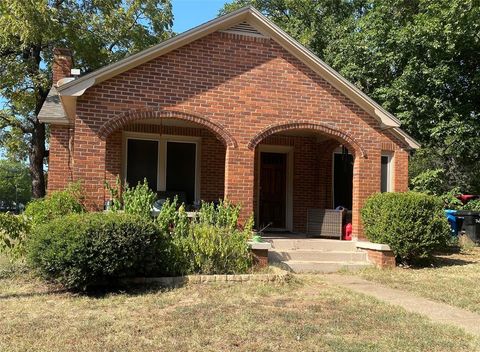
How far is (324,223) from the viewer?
41.2ft

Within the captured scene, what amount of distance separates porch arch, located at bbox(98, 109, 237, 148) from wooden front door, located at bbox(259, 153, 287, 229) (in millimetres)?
3857

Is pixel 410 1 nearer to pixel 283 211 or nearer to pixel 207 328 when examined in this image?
pixel 283 211

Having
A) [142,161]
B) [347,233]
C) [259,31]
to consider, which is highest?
[259,31]

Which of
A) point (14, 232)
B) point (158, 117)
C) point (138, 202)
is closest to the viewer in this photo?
point (14, 232)

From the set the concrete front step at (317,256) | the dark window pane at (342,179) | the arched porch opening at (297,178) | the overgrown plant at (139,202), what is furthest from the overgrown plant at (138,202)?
the dark window pane at (342,179)

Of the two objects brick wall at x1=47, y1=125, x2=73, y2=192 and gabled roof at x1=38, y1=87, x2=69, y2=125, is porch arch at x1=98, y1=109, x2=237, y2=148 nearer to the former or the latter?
gabled roof at x1=38, y1=87, x2=69, y2=125

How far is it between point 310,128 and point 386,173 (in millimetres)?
2841

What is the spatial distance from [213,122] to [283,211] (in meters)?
4.76

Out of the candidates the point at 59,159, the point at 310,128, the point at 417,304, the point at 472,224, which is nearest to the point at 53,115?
the point at 59,159

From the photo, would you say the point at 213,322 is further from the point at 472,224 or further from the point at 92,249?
the point at 472,224

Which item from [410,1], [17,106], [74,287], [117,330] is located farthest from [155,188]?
[17,106]

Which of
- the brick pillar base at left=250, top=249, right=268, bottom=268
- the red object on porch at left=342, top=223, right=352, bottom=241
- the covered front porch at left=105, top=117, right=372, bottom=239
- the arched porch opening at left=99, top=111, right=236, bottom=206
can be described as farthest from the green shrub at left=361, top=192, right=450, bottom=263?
the arched porch opening at left=99, top=111, right=236, bottom=206

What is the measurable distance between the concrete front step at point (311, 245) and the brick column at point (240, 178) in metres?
0.96

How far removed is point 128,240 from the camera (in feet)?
24.7
